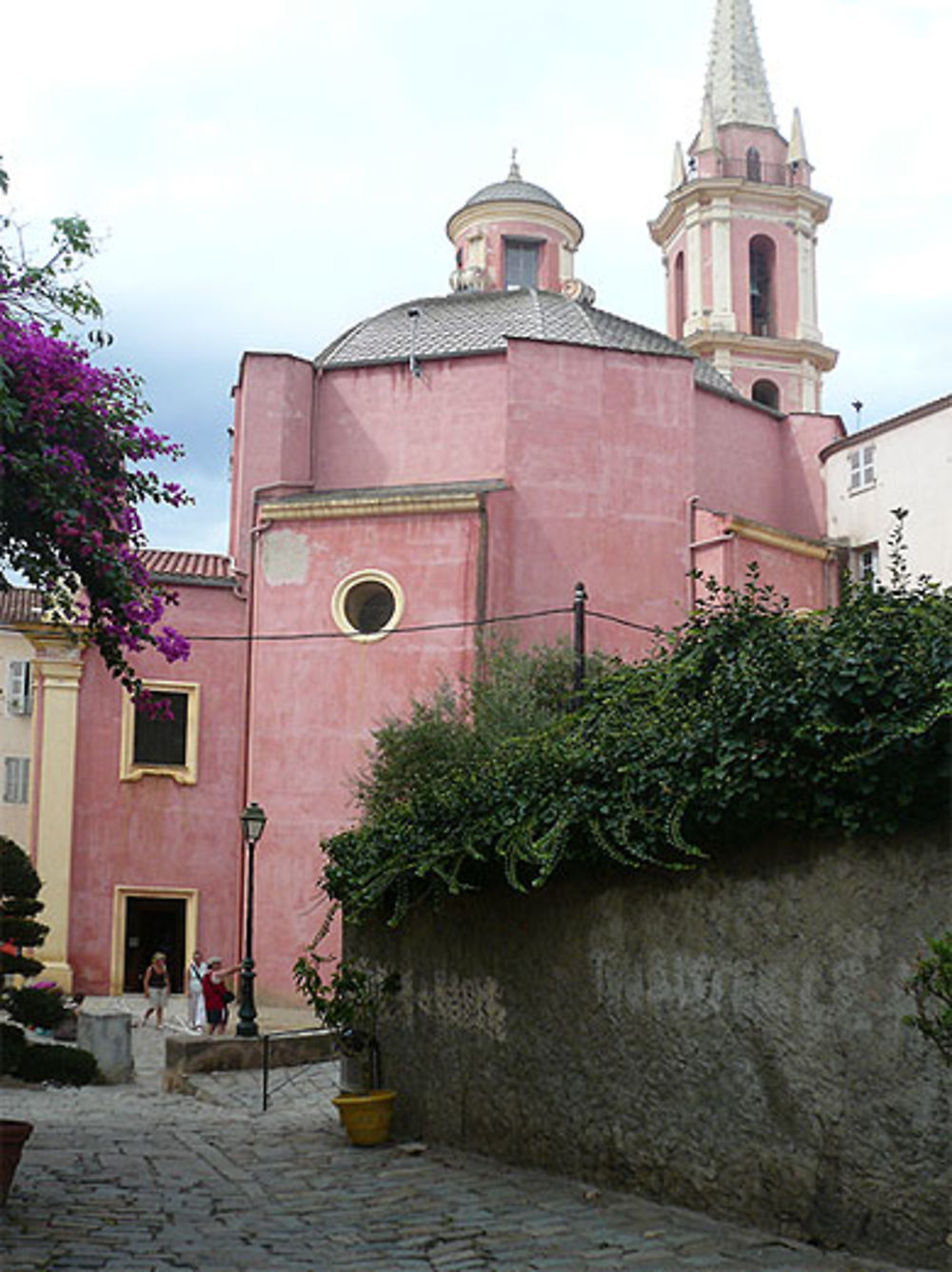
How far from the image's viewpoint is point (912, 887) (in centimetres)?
711

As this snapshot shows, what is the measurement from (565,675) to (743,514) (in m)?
8.17

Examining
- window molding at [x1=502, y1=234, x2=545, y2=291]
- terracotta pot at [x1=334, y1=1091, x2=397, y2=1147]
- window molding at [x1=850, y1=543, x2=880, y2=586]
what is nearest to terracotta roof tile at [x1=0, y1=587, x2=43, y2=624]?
window molding at [x1=502, y1=234, x2=545, y2=291]

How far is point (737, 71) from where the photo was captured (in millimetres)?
50562

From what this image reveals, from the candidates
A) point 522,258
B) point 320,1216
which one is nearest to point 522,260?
point 522,258

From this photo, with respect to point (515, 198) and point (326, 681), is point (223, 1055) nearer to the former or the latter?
point (326, 681)

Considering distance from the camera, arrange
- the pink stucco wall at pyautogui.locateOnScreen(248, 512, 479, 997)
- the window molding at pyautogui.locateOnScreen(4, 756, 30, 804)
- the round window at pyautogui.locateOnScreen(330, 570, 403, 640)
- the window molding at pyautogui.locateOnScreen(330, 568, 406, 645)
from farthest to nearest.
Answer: the window molding at pyautogui.locateOnScreen(4, 756, 30, 804)
the round window at pyautogui.locateOnScreen(330, 570, 403, 640)
the window molding at pyautogui.locateOnScreen(330, 568, 406, 645)
the pink stucco wall at pyautogui.locateOnScreen(248, 512, 479, 997)

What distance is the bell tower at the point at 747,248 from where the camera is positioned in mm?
45344

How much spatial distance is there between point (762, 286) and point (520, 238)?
42.6 feet

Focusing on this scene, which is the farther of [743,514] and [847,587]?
[743,514]

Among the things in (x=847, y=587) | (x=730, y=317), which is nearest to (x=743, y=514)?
(x=730, y=317)

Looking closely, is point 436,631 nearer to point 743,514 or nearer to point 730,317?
point 743,514

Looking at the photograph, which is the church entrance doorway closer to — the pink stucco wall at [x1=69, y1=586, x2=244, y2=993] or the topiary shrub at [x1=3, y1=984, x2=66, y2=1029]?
the pink stucco wall at [x1=69, y1=586, x2=244, y2=993]

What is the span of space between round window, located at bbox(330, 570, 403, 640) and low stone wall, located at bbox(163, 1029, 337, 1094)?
9680mm

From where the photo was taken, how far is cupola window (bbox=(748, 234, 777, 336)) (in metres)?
46.9
